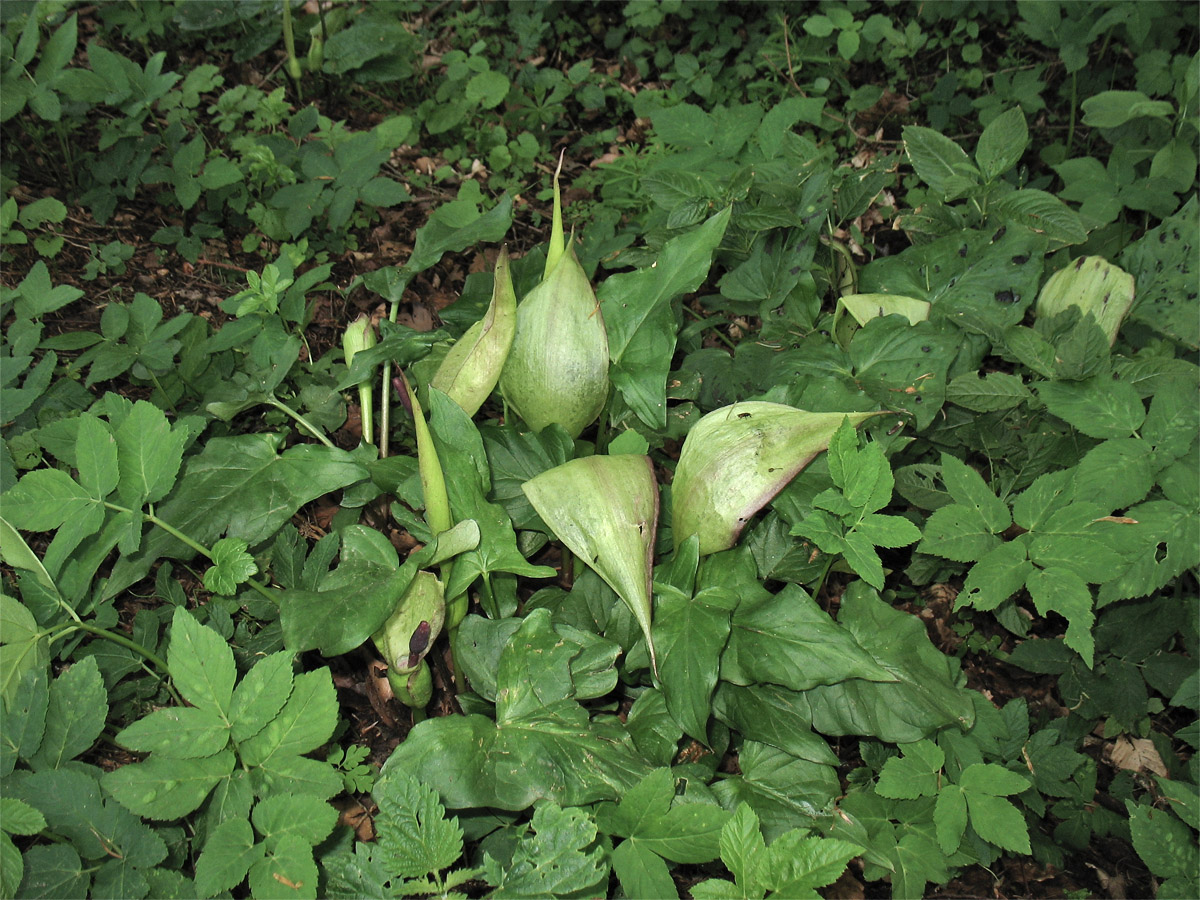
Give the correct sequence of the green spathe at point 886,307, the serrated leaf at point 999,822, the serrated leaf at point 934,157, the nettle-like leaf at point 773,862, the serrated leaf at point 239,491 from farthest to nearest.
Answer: the serrated leaf at point 934,157, the green spathe at point 886,307, the serrated leaf at point 239,491, the serrated leaf at point 999,822, the nettle-like leaf at point 773,862

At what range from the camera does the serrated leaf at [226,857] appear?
112 centimetres

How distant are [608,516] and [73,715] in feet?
3.06

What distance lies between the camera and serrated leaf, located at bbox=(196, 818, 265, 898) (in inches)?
44.1

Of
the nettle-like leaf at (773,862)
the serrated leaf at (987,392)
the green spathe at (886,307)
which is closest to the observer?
the nettle-like leaf at (773,862)

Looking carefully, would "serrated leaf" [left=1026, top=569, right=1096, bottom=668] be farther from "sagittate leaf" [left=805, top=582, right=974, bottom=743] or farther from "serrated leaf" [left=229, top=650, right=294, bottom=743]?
"serrated leaf" [left=229, top=650, right=294, bottom=743]

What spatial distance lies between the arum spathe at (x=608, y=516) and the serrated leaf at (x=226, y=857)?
644mm

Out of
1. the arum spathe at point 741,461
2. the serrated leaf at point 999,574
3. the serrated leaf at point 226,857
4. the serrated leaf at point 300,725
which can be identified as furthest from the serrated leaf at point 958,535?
the serrated leaf at point 226,857

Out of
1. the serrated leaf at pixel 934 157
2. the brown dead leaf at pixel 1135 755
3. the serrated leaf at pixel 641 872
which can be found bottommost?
the brown dead leaf at pixel 1135 755

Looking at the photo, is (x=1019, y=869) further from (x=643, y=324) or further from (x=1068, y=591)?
(x=643, y=324)

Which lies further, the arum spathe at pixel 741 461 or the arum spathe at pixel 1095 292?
the arum spathe at pixel 1095 292

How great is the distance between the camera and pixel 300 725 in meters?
1.27

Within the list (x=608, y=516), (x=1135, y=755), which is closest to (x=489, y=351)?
(x=608, y=516)

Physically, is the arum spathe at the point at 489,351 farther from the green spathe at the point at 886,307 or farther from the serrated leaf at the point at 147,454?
the green spathe at the point at 886,307

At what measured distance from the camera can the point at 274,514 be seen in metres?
1.56
